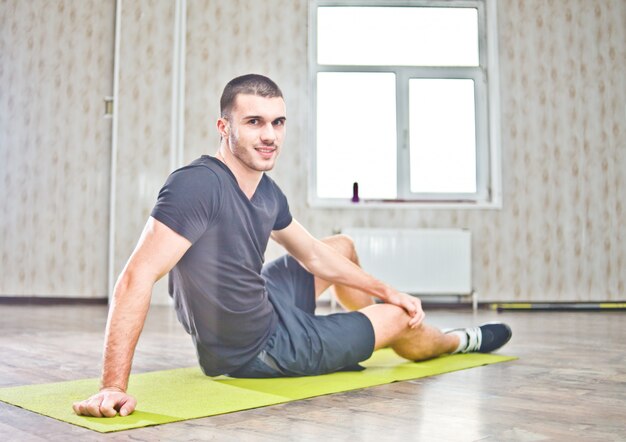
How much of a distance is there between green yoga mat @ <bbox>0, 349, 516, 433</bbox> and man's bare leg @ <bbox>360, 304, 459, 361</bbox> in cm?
5

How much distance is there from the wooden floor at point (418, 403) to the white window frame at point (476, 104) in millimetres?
2575

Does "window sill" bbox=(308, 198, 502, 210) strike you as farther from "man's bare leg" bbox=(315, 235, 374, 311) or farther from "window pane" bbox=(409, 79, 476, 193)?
"man's bare leg" bbox=(315, 235, 374, 311)

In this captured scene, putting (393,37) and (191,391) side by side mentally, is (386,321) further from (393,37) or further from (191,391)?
(393,37)

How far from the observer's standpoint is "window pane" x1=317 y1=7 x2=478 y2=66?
554 cm

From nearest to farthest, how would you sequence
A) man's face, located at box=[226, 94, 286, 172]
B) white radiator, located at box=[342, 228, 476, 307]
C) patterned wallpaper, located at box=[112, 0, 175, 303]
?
man's face, located at box=[226, 94, 286, 172] < white radiator, located at box=[342, 228, 476, 307] < patterned wallpaper, located at box=[112, 0, 175, 303]

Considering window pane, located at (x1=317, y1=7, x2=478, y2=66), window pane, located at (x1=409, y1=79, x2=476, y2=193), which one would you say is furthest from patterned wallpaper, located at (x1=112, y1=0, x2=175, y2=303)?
window pane, located at (x1=409, y1=79, x2=476, y2=193)

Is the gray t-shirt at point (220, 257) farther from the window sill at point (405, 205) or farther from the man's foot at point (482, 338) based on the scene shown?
the window sill at point (405, 205)

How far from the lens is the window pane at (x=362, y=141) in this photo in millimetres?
5520

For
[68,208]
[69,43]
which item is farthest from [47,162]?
[69,43]

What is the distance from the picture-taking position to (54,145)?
5582mm

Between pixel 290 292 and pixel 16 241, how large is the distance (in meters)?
4.21

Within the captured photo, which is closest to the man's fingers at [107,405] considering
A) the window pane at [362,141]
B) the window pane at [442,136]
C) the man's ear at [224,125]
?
the man's ear at [224,125]

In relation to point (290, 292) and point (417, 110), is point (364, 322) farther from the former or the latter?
point (417, 110)

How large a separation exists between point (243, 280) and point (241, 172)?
10.3 inches
